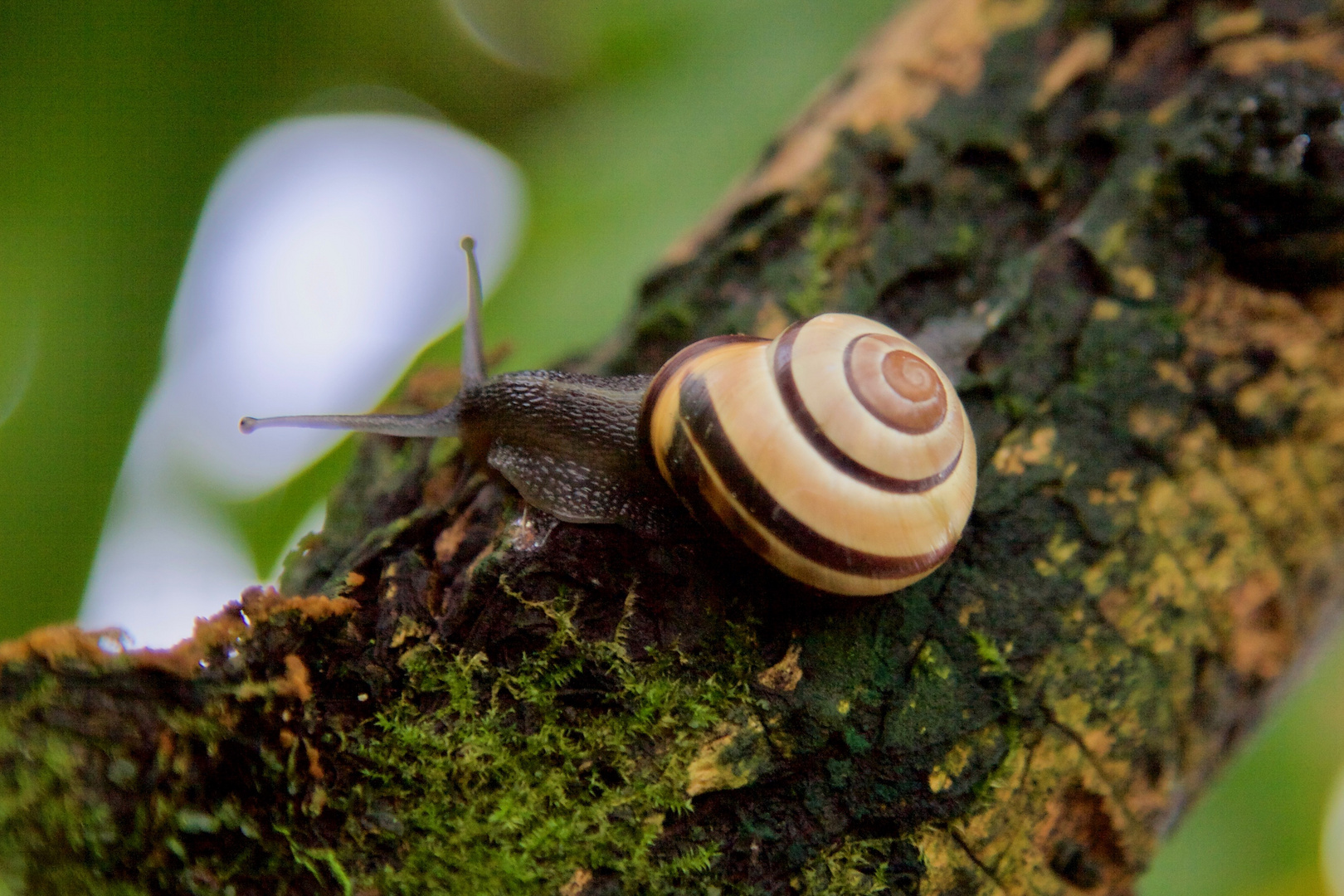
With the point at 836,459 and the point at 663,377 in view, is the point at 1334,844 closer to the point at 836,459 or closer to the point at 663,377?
the point at 836,459

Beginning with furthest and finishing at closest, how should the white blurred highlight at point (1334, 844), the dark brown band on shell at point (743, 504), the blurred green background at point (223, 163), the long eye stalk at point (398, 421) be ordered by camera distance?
the white blurred highlight at point (1334, 844) < the blurred green background at point (223, 163) < the long eye stalk at point (398, 421) < the dark brown band on shell at point (743, 504)

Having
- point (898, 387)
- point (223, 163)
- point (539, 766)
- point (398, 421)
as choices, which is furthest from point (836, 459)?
point (223, 163)

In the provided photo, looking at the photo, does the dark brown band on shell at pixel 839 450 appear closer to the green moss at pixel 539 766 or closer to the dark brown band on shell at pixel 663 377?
the dark brown band on shell at pixel 663 377

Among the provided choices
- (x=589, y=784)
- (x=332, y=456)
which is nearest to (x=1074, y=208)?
(x=589, y=784)

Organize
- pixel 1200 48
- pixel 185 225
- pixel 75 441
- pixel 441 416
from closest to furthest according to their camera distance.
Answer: pixel 441 416 < pixel 1200 48 < pixel 75 441 < pixel 185 225

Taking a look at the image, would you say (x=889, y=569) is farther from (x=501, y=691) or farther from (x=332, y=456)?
(x=332, y=456)

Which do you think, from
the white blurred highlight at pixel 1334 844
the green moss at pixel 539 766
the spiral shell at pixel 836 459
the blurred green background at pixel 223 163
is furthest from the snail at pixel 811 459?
the white blurred highlight at pixel 1334 844

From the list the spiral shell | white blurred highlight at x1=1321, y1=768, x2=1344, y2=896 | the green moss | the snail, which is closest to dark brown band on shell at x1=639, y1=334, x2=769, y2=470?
the snail
